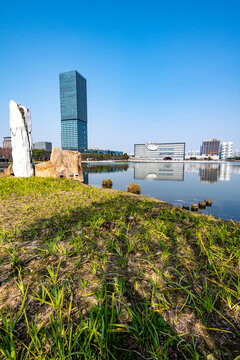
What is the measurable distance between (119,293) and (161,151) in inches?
6298

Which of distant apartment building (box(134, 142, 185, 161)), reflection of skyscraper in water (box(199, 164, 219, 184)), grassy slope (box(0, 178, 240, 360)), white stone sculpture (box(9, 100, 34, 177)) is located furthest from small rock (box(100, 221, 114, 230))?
distant apartment building (box(134, 142, 185, 161))

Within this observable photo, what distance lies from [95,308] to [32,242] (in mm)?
2181

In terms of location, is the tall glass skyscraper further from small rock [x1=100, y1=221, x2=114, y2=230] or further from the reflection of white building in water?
small rock [x1=100, y1=221, x2=114, y2=230]

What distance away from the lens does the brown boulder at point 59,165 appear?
50.9 ft

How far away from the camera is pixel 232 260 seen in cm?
283

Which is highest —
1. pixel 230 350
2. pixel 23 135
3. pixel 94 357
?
pixel 23 135

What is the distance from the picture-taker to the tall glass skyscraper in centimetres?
17638

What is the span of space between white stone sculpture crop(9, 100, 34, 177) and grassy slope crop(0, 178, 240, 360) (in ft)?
40.3

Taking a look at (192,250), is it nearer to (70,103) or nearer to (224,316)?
(224,316)

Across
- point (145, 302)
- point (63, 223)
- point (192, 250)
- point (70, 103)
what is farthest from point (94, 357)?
point (70, 103)

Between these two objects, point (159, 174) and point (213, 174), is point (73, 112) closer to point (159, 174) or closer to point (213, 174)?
point (159, 174)

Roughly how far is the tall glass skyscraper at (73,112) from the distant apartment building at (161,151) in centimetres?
6784

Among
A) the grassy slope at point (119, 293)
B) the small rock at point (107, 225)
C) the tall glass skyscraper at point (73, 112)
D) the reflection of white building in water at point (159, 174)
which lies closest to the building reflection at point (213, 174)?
the reflection of white building in water at point (159, 174)

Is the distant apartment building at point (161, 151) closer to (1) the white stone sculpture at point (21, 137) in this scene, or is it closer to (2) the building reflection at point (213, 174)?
(2) the building reflection at point (213, 174)
